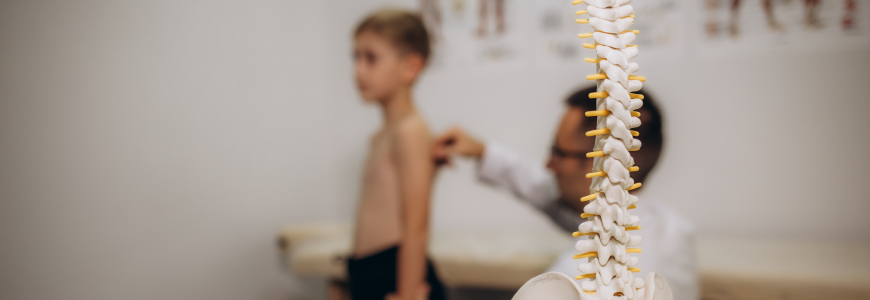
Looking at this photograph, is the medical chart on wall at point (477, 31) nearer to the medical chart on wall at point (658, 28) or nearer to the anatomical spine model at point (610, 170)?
the medical chart on wall at point (658, 28)

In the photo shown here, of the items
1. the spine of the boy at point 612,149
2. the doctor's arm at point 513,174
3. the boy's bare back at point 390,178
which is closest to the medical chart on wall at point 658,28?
the doctor's arm at point 513,174

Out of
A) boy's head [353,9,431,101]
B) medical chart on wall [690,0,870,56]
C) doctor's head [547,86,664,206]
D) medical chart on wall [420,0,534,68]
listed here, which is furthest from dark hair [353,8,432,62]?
medical chart on wall [690,0,870,56]

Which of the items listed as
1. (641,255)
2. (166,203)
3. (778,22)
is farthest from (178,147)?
(778,22)

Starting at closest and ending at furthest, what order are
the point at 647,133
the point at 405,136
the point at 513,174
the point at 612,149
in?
the point at 612,149, the point at 647,133, the point at 405,136, the point at 513,174

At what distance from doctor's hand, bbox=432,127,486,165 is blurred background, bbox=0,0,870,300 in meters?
0.30

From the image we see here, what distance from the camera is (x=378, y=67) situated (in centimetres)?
66

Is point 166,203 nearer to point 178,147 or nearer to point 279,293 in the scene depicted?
point 178,147

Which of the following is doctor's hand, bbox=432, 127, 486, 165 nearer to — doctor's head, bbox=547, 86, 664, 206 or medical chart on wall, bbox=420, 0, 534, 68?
doctor's head, bbox=547, 86, 664, 206

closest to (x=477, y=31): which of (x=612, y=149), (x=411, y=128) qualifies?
(x=411, y=128)

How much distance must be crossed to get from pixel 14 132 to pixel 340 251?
19.9 inches

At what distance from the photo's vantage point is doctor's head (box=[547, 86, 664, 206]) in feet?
1.70

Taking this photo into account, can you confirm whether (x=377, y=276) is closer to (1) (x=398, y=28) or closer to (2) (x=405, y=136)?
(2) (x=405, y=136)

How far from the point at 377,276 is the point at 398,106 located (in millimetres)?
253

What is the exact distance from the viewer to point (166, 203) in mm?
630
